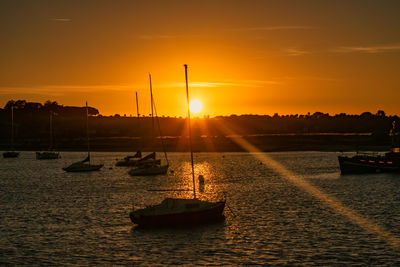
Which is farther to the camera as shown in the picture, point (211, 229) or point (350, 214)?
point (350, 214)

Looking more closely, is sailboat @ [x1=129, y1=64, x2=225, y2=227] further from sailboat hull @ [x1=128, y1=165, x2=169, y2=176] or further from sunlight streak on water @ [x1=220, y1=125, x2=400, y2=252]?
sailboat hull @ [x1=128, y1=165, x2=169, y2=176]

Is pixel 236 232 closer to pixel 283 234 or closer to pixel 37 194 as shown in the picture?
pixel 283 234

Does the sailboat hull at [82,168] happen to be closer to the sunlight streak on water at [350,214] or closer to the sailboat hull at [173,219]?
the sunlight streak on water at [350,214]

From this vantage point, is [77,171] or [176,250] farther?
[77,171]

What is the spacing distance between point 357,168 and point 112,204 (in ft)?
183

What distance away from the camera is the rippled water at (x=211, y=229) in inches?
1590

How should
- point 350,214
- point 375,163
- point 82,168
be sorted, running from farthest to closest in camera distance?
point 82,168 < point 375,163 < point 350,214

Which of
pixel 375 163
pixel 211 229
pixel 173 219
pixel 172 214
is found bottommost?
pixel 211 229

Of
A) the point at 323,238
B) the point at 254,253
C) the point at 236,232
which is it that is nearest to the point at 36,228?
the point at 236,232

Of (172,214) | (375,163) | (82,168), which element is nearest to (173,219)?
(172,214)

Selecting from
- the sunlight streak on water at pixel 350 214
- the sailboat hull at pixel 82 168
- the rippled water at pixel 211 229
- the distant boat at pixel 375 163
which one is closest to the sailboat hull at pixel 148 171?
the sailboat hull at pixel 82 168

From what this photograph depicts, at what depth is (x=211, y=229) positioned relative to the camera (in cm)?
4931

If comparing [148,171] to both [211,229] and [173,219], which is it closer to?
[173,219]

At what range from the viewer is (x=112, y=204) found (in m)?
67.9
